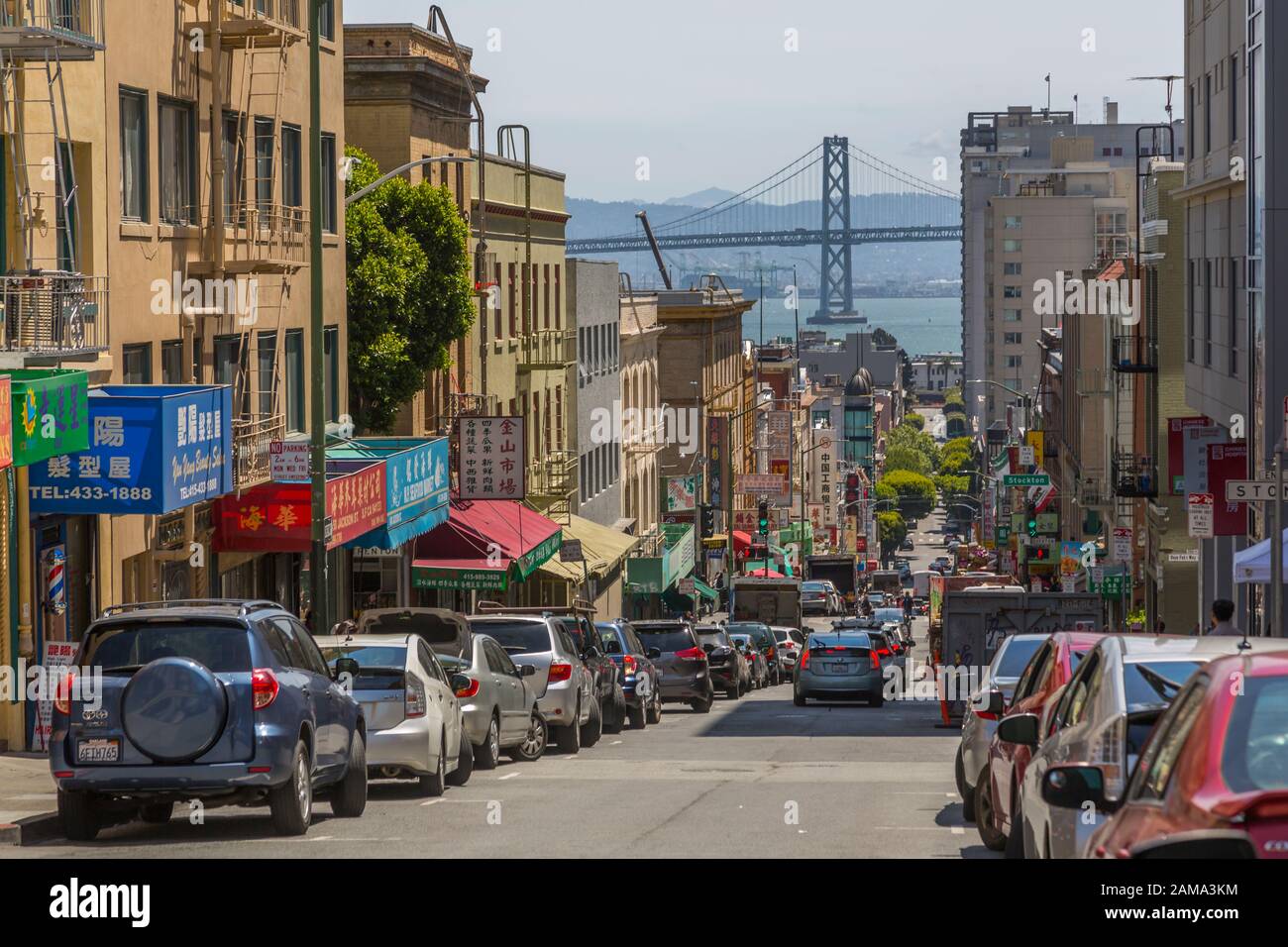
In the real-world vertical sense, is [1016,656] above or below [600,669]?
above

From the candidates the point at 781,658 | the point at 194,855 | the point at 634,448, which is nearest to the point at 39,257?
the point at 194,855

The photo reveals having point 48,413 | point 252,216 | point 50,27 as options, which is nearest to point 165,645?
point 48,413

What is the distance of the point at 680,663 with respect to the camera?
1451 inches

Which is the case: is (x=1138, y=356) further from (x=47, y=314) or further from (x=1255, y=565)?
(x=47, y=314)

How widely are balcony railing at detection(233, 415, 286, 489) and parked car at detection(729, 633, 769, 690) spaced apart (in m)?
17.5

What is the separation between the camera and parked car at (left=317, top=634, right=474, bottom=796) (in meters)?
17.8

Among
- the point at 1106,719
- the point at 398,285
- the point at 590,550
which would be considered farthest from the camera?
the point at 590,550

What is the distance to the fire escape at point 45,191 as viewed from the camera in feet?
70.5

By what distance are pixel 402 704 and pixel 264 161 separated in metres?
16.8

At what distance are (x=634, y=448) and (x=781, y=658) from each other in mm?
16772

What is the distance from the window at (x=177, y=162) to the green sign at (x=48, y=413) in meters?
7.36

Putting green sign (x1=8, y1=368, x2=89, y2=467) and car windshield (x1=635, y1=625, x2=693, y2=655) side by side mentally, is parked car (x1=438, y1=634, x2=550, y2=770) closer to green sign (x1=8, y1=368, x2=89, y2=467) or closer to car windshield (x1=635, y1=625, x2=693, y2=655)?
green sign (x1=8, y1=368, x2=89, y2=467)

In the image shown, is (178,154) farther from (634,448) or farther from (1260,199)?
(634,448)

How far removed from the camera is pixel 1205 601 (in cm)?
4800
